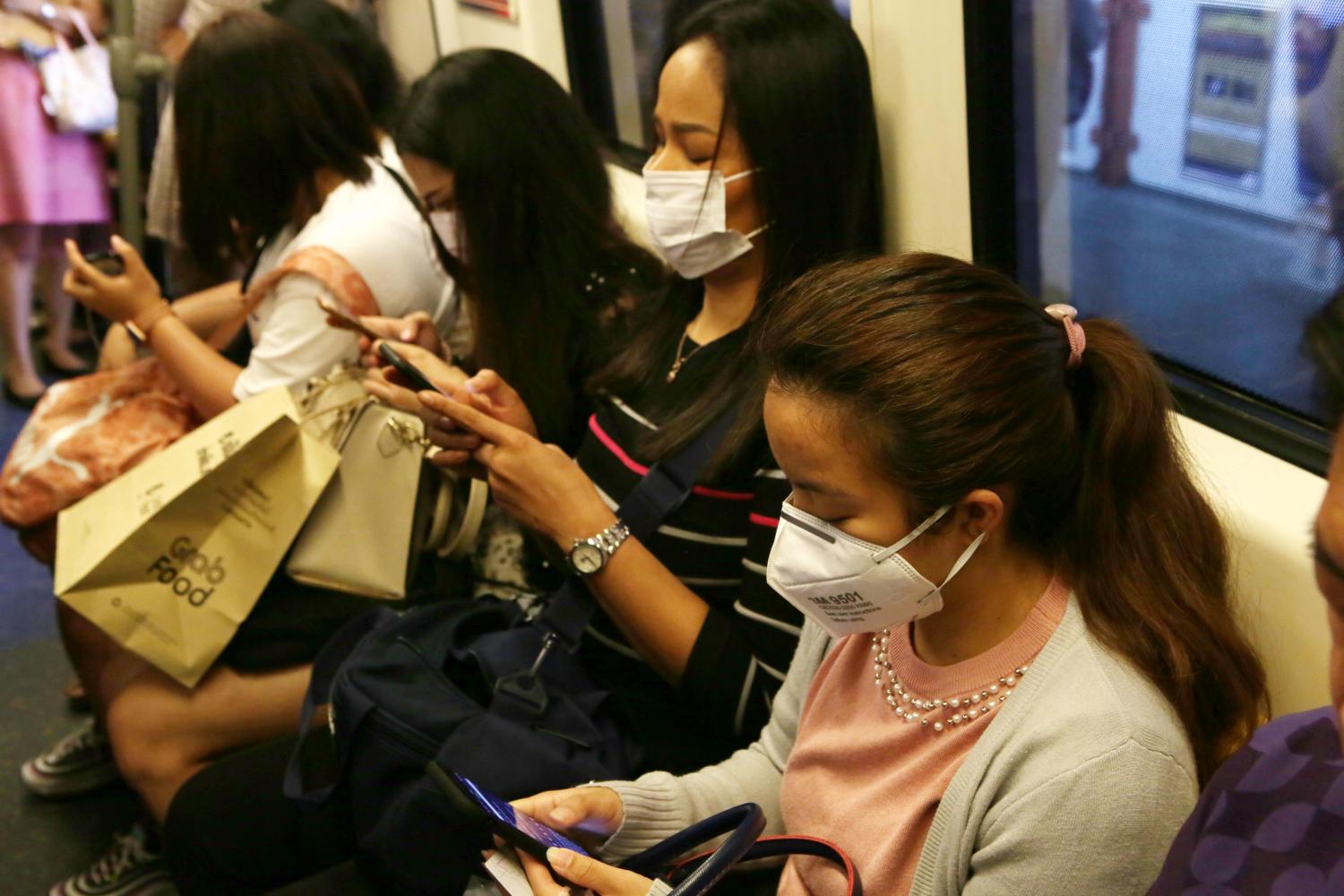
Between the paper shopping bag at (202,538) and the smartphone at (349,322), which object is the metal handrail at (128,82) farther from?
the paper shopping bag at (202,538)

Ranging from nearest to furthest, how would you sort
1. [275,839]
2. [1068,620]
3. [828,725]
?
[1068,620], [828,725], [275,839]

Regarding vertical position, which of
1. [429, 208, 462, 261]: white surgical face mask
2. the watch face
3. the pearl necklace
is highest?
[429, 208, 462, 261]: white surgical face mask

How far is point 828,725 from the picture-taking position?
1418 millimetres

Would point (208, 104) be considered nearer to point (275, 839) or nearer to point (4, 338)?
point (275, 839)

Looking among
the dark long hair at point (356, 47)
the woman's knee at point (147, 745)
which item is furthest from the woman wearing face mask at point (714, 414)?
the dark long hair at point (356, 47)

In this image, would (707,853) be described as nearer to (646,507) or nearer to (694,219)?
(646,507)

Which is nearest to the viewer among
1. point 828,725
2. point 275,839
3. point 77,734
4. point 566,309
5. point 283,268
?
point 828,725

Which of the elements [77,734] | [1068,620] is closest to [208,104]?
[77,734]

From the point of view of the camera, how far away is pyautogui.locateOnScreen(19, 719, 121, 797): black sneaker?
2.77 metres

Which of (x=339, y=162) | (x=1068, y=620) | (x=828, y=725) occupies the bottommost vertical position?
(x=828, y=725)

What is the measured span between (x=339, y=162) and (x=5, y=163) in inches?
107

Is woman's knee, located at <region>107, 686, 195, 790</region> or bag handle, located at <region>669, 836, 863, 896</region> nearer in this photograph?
bag handle, located at <region>669, 836, 863, 896</region>

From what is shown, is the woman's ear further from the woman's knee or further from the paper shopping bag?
the woman's knee

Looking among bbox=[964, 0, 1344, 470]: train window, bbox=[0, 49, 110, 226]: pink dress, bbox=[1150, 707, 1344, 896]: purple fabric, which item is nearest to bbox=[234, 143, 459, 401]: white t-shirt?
bbox=[964, 0, 1344, 470]: train window
